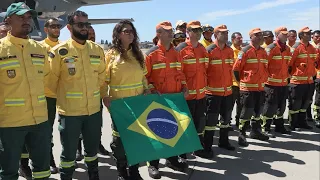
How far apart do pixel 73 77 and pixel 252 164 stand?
3.05 m

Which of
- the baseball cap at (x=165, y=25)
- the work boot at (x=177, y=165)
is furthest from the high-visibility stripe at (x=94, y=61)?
the work boot at (x=177, y=165)

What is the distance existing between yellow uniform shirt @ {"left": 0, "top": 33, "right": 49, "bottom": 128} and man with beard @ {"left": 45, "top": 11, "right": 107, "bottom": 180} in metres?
0.39

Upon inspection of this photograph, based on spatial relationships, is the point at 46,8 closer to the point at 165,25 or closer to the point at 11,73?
the point at 165,25

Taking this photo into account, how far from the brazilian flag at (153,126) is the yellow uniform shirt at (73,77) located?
420 mm

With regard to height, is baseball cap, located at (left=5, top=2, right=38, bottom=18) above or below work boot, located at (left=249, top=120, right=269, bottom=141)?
above

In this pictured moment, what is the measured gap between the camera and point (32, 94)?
2.96 meters

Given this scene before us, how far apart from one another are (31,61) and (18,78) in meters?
0.21

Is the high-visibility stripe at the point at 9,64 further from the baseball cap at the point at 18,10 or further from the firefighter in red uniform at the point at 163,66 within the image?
the firefighter in red uniform at the point at 163,66

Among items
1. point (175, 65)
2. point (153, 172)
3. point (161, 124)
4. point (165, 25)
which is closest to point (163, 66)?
point (175, 65)

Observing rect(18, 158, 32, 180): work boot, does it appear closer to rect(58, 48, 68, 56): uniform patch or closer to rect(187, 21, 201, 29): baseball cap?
rect(58, 48, 68, 56): uniform patch

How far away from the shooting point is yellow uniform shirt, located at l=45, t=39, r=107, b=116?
338 centimetres

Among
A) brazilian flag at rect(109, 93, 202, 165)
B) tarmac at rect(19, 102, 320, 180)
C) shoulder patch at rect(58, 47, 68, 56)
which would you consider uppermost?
shoulder patch at rect(58, 47, 68, 56)

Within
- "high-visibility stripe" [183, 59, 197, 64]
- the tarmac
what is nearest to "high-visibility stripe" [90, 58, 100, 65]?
"high-visibility stripe" [183, 59, 197, 64]

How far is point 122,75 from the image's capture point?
3762 mm
